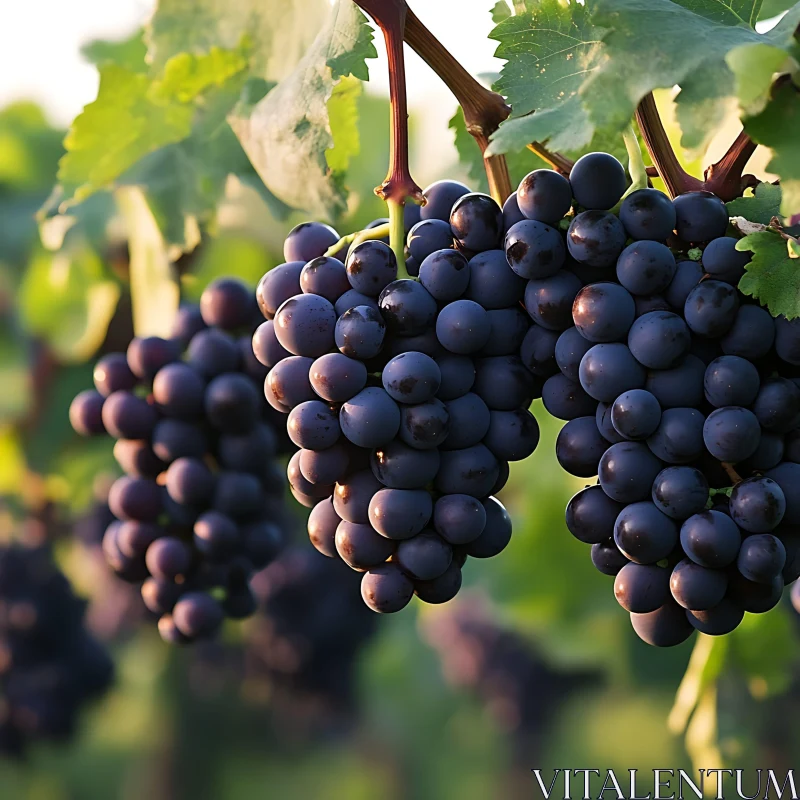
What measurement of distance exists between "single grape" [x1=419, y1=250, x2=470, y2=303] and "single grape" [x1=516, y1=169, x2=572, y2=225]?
6 centimetres

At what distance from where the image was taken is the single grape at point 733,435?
612mm

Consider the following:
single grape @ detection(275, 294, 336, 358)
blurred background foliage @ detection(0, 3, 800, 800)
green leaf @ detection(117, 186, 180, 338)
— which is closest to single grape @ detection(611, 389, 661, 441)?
single grape @ detection(275, 294, 336, 358)

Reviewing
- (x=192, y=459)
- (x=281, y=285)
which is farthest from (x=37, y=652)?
(x=281, y=285)

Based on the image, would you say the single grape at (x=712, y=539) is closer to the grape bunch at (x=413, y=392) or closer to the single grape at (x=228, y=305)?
the grape bunch at (x=413, y=392)

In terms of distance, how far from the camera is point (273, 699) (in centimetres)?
290

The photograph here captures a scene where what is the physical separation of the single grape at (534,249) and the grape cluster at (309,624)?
1819 millimetres

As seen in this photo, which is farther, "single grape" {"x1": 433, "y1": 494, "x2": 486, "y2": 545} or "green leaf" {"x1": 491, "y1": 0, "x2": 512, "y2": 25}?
"green leaf" {"x1": 491, "y1": 0, "x2": 512, "y2": 25}

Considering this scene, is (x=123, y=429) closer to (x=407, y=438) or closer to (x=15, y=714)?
(x=407, y=438)

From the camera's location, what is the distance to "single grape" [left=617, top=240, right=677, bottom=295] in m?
0.63

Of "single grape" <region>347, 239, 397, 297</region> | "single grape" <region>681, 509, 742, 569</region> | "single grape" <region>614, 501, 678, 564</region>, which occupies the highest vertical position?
"single grape" <region>347, 239, 397, 297</region>

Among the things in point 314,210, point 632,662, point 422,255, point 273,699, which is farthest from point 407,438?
point 273,699

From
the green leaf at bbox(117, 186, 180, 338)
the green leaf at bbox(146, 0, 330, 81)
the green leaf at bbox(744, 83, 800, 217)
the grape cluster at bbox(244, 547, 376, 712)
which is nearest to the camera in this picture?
the green leaf at bbox(744, 83, 800, 217)

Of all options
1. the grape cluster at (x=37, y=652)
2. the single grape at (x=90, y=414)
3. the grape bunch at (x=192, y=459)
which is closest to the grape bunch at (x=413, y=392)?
the grape bunch at (x=192, y=459)

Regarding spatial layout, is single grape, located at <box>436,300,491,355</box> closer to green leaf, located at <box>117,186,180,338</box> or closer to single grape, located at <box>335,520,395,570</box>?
single grape, located at <box>335,520,395,570</box>
